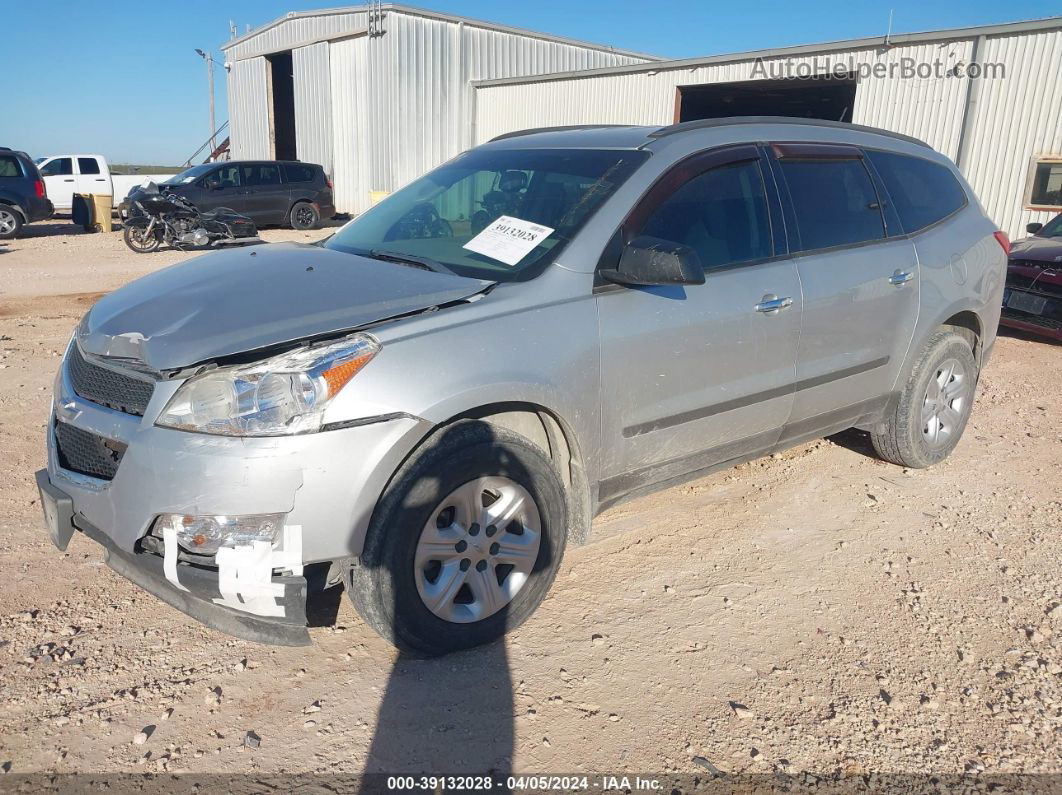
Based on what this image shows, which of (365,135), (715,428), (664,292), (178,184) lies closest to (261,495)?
(664,292)

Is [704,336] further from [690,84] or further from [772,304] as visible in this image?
[690,84]

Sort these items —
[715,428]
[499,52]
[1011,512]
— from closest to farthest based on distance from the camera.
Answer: [715,428] → [1011,512] → [499,52]

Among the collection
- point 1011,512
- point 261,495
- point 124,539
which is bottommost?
point 1011,512

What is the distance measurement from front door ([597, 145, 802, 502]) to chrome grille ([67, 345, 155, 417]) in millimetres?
1605

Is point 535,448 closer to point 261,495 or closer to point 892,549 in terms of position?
point 261,495

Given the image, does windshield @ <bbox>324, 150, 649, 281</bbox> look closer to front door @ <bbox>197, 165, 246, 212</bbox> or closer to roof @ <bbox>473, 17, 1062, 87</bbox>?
roof @ <bbox>473, 17, 1062, 87</bbox>

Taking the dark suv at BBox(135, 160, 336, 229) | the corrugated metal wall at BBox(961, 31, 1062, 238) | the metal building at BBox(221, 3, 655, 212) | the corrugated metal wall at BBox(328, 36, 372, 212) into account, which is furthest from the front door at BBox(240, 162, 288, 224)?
the corrugated metal wall at BBox(961, 31, 1062, 238)

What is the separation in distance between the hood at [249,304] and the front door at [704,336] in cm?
69

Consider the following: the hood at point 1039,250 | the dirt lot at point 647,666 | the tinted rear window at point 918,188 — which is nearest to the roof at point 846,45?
the hood at point 1039,250

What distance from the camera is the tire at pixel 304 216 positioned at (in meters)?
19.5

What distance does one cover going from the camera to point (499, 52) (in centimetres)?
2153

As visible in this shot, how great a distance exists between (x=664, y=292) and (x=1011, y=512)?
2.48m

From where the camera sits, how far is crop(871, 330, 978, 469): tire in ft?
14.9

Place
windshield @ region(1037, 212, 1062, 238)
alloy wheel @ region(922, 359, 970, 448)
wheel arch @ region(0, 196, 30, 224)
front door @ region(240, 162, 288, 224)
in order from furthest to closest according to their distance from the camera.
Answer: front door @ region(240, 162, 288, 224)
wheel arch @ region(0, 196, 30, 224)
windshield @ region(1037, 212, 1062, 238)
alloy wheel @ region(922, 359, 970, 448)
